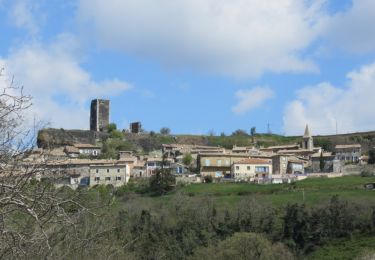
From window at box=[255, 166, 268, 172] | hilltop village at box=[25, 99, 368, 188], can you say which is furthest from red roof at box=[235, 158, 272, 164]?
window at box=[255, 166, 268, 172]

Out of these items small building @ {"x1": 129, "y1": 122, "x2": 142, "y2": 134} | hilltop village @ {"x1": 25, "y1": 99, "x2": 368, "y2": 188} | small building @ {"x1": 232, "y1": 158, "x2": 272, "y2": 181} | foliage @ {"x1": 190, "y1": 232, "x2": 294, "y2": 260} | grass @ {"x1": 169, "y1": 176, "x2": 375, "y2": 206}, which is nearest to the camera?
foliage @ {"x1": 190, "y1": 232, "x2": 294, "y2": 260}

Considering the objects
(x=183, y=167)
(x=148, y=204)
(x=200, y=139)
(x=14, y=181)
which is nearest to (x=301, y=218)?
(x=148, y=204)

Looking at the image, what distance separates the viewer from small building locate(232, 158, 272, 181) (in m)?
82.3

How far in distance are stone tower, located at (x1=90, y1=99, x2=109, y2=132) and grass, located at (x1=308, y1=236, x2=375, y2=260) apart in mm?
Answer: 75181

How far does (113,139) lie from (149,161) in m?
24.1

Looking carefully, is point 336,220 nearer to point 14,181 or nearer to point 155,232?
point 155,232

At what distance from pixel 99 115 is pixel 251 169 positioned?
45.5m

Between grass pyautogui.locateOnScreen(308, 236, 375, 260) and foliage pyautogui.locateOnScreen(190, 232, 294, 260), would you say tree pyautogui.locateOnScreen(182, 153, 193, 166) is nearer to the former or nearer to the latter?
grass pyautogui.locateOnScreen(308, 236, 375, 260)

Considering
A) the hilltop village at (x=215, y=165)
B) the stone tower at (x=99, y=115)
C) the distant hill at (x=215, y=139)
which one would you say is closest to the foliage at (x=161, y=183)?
the hilltop village at (x=215, y=165)

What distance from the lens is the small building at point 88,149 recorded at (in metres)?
98.5

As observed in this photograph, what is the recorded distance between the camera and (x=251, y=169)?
8306 centimetres

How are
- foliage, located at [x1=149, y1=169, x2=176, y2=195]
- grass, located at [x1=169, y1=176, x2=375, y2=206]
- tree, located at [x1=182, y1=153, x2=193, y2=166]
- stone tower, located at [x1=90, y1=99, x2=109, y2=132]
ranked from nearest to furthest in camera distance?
1. grass, located at [x1=169, y1=176, x2=375, y2=206]
2. foliage, located at [x1=149, y1=169, x2=176, y2=195]
3. tree, located at [x1=182, y1=153, x2=193, y2=166]
4. stone tower, located at [x1=90, y1=99, x2=109, y2=132]

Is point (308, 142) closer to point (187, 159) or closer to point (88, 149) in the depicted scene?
point (187, 159)

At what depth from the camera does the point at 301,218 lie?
50531 millimetres
